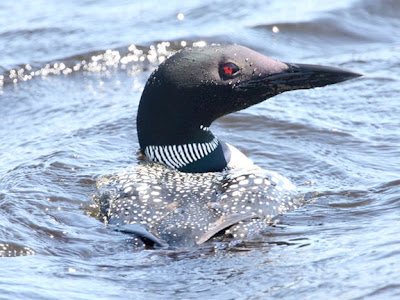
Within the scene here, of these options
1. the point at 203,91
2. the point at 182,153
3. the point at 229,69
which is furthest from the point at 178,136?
the point at 229,69

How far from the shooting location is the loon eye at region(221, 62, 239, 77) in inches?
171

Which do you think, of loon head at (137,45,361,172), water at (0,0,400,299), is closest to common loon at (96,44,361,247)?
loon head at (137,45,361,172)

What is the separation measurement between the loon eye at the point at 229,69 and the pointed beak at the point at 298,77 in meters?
0.10

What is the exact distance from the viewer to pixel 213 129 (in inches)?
233

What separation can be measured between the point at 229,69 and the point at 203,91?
0.60 ft

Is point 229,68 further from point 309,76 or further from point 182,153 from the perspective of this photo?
point 182,153

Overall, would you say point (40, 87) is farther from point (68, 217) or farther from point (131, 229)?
point (131, 229)

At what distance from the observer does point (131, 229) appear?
12.1 feet

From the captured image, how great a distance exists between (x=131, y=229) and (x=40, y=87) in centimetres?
359

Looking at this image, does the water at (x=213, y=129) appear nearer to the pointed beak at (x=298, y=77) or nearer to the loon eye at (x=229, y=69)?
the pointed beak at (x=298, y=77)

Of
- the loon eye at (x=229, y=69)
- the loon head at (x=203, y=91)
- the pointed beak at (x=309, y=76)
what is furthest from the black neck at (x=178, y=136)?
the pointed beak at (x=309, y=76)

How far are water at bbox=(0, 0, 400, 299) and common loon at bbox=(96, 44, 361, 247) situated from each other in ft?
0.45

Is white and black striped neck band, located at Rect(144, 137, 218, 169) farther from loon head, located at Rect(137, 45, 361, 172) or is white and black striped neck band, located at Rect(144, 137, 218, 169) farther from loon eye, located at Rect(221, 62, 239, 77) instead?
loon eye, located at Rect(221, 62, 239, 77)

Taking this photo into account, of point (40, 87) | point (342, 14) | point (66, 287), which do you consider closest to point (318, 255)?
point (66, 287)
